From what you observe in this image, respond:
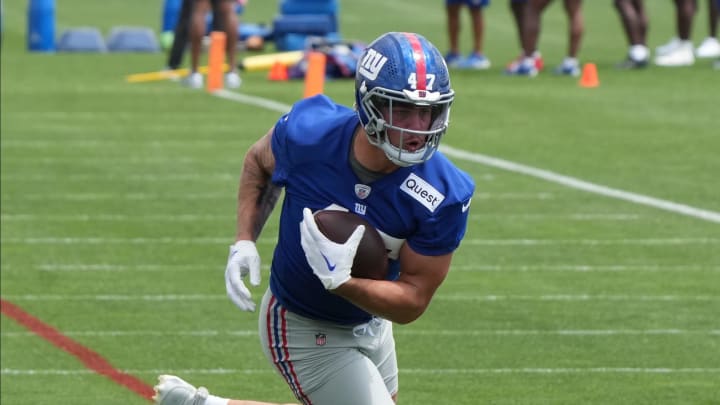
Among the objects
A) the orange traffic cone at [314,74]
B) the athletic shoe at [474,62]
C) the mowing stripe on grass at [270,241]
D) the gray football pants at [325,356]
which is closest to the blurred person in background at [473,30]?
the athletic shoe at [474,62]

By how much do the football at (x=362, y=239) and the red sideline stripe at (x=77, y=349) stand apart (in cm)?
272

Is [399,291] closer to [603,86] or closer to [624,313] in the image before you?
[624,313]

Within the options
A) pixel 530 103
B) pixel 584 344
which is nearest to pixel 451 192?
pixel 584 344

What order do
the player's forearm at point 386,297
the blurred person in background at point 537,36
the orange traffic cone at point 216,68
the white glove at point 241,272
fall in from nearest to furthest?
the player's forearm at point 386,297
the white glove at point 241,272
the orange traffic cone at point 216,68
the blurred person in background at point 537,36

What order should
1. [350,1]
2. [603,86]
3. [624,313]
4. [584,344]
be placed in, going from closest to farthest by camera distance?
[584,344], [624,313], [603,86], [350,1]

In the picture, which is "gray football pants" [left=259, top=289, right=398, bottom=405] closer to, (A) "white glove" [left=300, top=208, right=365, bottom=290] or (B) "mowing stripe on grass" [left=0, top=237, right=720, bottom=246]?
(A) "white glove" [left=300, top=208, right=365, bottom=290]

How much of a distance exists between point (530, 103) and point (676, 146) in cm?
283

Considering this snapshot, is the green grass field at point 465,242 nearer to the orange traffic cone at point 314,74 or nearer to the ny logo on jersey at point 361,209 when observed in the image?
the orange traffic cone at point 314,74

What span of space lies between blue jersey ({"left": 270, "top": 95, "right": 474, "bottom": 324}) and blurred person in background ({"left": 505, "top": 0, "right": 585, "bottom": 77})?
13.1m

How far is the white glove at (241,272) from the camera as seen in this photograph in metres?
5.68

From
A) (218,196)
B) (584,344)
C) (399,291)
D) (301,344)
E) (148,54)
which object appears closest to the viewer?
(399,291)

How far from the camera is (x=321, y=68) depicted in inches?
691

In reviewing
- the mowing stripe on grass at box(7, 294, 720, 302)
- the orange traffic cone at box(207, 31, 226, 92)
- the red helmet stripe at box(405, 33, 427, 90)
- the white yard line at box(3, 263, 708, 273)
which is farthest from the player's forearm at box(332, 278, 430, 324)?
the orange traffic cone at box(207, 31, 226, 92)

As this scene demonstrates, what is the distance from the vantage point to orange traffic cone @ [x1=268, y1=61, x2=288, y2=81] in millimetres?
20094
